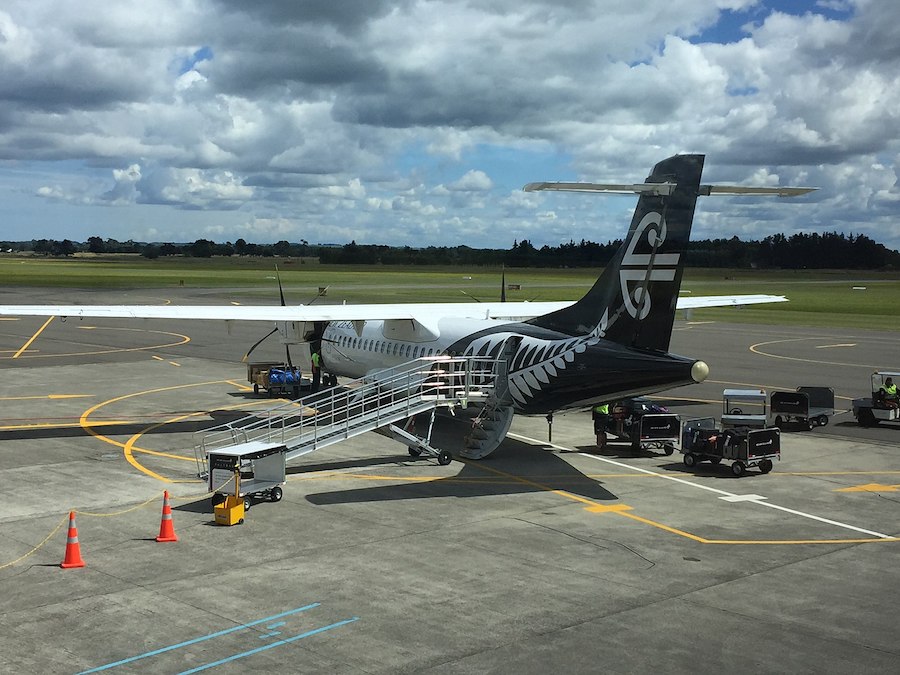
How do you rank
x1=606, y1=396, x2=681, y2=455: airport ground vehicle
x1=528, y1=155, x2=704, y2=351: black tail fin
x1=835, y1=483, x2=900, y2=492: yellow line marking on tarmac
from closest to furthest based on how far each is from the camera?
1. x1=528, y1=155, x2=704, y2=351: black tail fin
2. x1=835, y1=483, x2=900, y2=492: yellow line marking on tarmac
3. x1=606, y1=396, x2=681, y2=455: airport ground vehicle

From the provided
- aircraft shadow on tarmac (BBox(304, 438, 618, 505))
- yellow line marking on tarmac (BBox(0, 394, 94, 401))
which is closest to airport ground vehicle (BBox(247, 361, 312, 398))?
yellow line marking on tarmac (BBox(0, 394, 94, 401))

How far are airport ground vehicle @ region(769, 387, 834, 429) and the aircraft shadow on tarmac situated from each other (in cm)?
1055

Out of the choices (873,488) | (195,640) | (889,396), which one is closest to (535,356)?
(873,488)

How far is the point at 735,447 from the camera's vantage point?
2719 cm

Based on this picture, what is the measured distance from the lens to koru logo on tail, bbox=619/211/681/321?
24.9 m

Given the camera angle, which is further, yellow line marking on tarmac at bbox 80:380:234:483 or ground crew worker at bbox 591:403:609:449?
ground crew worker at bbox 591:403:609:449

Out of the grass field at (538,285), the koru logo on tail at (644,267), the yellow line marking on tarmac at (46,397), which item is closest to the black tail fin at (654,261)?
the koru logo on tail at (644,267)

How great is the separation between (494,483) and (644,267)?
722 cm

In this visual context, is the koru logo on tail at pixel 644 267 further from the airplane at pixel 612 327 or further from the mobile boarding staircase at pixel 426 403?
the mobile boarding staircase at pixel 426 403

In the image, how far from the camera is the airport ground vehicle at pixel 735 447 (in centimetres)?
2703

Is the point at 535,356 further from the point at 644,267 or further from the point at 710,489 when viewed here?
the point at 710,489

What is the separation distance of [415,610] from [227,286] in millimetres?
128351

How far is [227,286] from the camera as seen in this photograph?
458 feet

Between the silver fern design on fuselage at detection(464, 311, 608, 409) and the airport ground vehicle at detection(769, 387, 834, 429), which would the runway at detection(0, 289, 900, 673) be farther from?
the silver fern design on fuselage at detection(464, 311, 608, 409)
